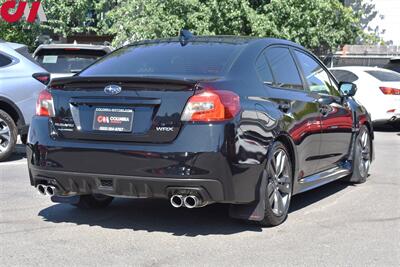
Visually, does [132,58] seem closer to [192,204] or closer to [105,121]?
[105,121]

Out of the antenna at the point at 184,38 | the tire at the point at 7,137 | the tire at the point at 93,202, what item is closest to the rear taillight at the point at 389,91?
the tire at the point at 7,137

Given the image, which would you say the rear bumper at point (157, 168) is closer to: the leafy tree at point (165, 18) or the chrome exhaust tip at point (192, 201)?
the chrome exhaust tip at point (192, 201)

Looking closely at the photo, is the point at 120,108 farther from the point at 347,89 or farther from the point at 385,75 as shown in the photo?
the point at 385,75

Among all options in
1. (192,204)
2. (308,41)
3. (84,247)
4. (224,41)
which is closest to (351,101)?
(224,41)

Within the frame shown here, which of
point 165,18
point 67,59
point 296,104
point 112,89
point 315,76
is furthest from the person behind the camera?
point 165,18

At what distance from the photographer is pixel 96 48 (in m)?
10.4

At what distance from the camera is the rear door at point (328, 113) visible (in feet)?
21.4

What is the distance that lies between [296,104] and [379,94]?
8810mm

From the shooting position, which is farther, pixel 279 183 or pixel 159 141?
pixel 279 183

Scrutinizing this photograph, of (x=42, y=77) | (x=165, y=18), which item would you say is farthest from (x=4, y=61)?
(x=165, y=18)

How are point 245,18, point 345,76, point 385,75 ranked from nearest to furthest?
point 385,75 → point 345,76 → point 245,18

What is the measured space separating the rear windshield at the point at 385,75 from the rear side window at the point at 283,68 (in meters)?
8.63

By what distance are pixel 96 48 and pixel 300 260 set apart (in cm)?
659

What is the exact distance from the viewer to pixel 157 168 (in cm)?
486
